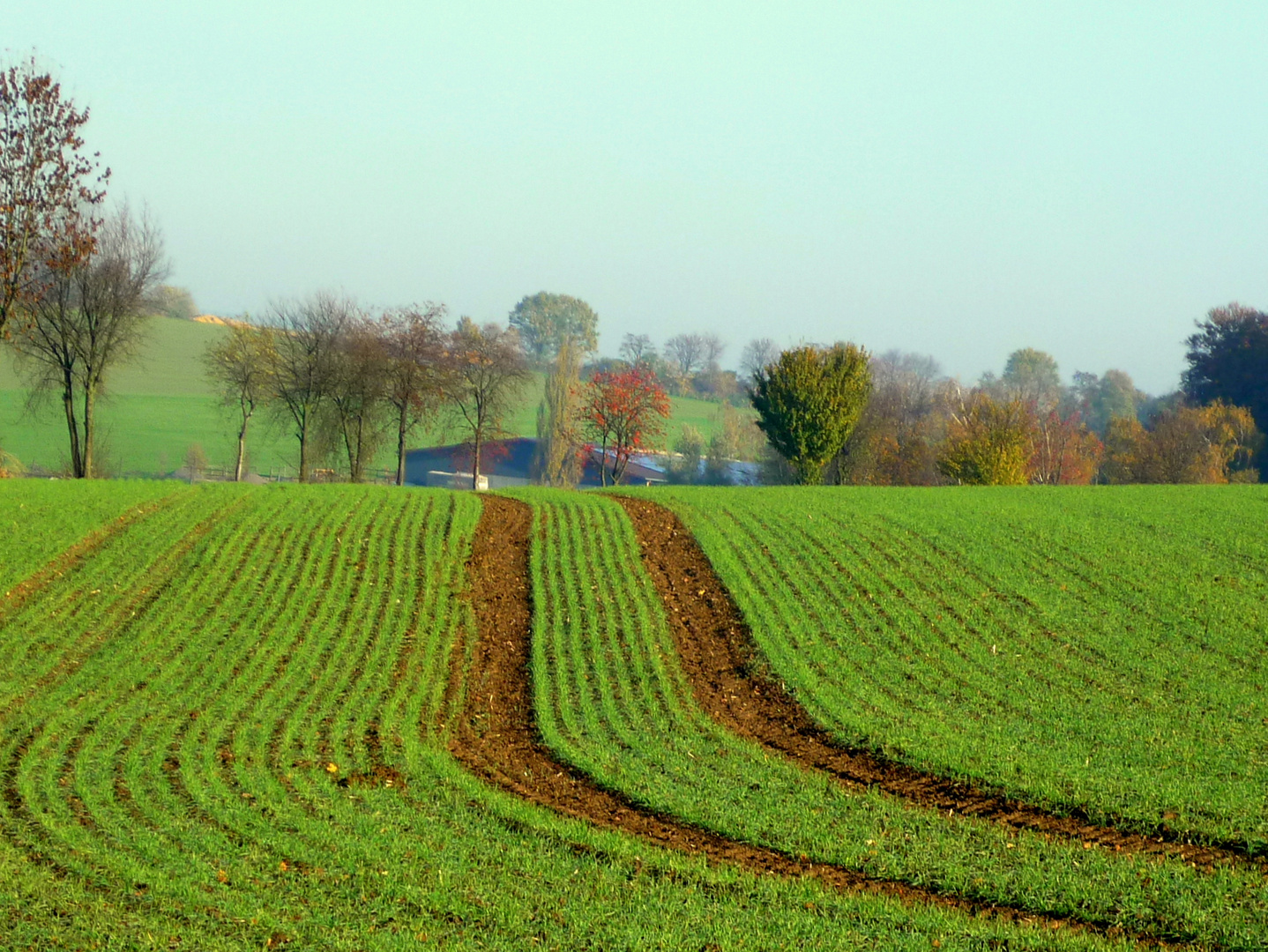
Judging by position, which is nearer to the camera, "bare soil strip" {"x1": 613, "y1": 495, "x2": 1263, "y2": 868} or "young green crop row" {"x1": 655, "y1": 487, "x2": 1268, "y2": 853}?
"bare soil strip" {"x1": 613, "y1": 495, "x2": 1263, "y2": 868}

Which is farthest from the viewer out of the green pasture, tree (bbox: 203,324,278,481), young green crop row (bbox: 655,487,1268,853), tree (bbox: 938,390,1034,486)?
tree (bbox: 203,324,278,481)

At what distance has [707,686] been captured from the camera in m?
16.3

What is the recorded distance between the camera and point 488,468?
269 feet

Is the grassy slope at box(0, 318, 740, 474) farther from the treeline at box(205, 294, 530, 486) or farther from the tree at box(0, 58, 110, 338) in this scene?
the tree at box(0, 58, 110, 338)

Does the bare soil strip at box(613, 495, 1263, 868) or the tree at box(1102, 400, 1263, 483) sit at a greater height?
the tree at box(1102, 400, 1263, 483)

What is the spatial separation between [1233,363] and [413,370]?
62968mm

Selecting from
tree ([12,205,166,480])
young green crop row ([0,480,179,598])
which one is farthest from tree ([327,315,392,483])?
young green crop row ([0,480,179,598])

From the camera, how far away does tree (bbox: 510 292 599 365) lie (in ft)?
541

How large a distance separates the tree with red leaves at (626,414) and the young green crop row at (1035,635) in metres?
34.1

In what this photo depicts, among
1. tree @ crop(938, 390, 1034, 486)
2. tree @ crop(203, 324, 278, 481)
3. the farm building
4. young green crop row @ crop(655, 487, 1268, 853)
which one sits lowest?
young green crop row @ crop(655, 487, 1268, 853)

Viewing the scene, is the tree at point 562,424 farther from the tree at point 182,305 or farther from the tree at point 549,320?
the tree at point 549,320

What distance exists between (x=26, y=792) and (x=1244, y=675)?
17.9 m

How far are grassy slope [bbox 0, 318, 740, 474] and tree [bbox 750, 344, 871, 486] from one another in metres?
22.9

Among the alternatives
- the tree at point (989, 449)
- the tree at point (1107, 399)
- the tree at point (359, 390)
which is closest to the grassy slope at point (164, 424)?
the tree at point (359, 390)
